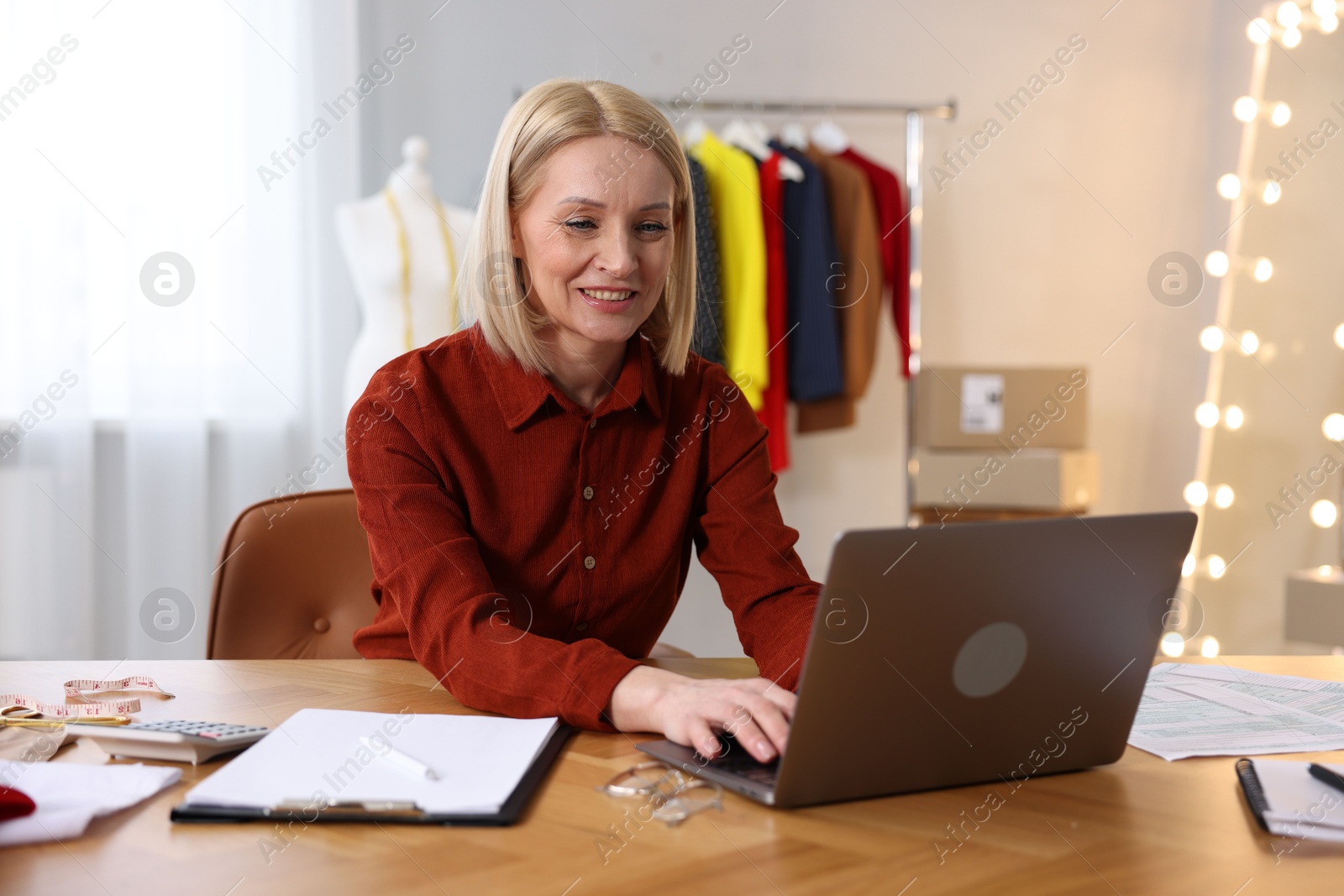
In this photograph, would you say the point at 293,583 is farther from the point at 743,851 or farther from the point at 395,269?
the point at 395,269

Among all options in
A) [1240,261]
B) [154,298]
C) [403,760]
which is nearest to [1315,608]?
[1240,261]

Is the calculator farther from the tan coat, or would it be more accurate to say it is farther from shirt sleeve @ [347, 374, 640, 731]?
the tan coat

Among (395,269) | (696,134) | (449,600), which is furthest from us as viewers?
(696,134)

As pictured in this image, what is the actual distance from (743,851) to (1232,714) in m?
0.57

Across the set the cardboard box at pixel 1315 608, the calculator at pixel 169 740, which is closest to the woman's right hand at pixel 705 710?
the calculator at pixel 169 740

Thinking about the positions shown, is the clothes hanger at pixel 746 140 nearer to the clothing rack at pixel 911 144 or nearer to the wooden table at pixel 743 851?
the clothing rack at pixel 911 144

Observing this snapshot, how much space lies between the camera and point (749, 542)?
1294 millimetres

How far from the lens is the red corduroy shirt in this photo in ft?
3.66

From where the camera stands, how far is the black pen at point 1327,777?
78cm

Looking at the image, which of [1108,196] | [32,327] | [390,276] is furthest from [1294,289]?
[32,327]

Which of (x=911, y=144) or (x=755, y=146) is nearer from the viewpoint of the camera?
(x=755, y=146)

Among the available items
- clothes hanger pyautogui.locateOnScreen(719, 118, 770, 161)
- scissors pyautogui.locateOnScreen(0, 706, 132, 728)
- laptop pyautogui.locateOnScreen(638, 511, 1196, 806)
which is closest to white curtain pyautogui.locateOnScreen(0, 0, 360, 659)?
clothes hanger pyautogui.locateOnScreen(719, 118, 770, 161)

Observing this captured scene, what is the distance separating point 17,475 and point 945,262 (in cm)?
272

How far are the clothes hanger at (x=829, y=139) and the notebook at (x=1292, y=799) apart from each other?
2.72 m
